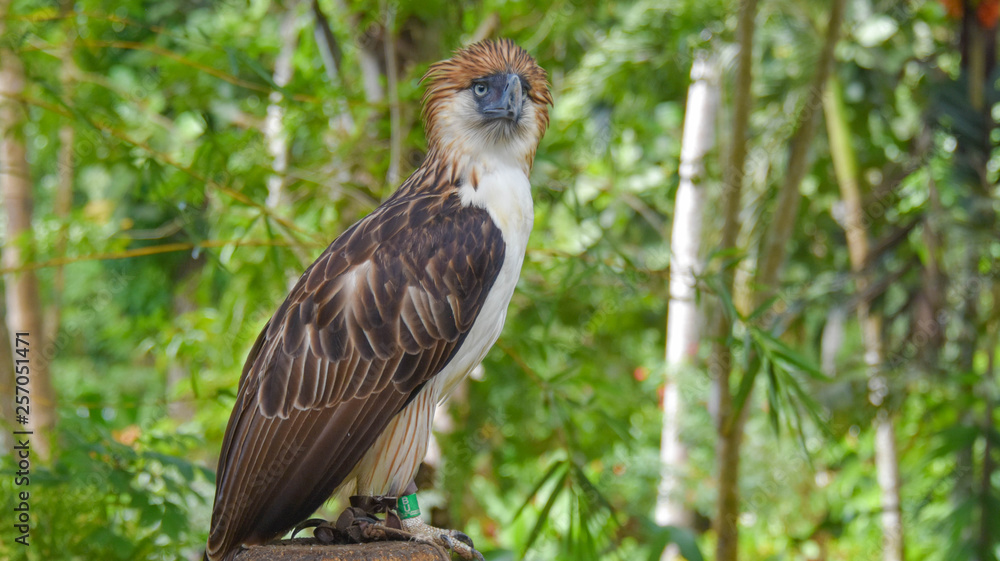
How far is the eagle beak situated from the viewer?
1962 millimetres

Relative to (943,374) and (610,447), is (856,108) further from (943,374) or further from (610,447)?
(610,447)

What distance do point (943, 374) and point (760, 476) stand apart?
5.14 feet

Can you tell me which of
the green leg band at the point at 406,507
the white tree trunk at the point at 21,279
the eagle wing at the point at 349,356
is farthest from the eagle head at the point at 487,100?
the white tree trunk at the point at 21,279

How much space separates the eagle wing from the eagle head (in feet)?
0.60

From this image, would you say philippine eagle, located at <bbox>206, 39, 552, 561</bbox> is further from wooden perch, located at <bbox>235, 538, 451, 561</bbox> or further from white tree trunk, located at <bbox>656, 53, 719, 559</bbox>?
white tree trunk, located at <bbox>656, 53, 719, 559</bbox>

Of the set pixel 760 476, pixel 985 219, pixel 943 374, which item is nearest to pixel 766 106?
pixel 985 219

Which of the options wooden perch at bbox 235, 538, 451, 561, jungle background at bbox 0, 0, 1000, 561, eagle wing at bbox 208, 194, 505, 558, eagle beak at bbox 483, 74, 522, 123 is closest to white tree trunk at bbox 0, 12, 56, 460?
jungle background at bbox 0, 0, 1000, 561

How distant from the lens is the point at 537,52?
13.4ft

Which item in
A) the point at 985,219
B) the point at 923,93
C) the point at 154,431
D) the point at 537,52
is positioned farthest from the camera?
the point at 923,93

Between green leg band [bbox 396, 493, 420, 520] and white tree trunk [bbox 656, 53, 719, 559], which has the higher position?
white tree trunk [bbox 656, 53, 719, 559]

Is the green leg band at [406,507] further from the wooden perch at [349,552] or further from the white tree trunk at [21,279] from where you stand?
the white tree trunk at [21,279]

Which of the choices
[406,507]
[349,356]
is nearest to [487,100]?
[349,356]

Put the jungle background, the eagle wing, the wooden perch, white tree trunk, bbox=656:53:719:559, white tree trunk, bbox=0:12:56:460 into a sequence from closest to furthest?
the wooden perch
the eagle wing
the jungle background
white tree trunk, bbox=0:12:56:460
white tree trunk, bbox=656:53:719:559

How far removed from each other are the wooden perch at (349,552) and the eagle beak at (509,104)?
1030mm
